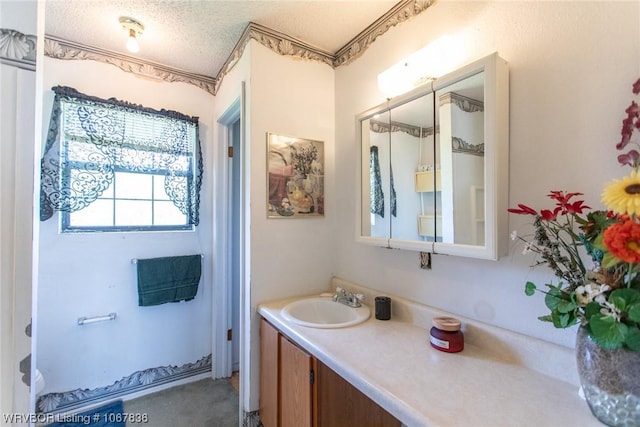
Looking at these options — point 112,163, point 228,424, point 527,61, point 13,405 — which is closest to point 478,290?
point 527,61

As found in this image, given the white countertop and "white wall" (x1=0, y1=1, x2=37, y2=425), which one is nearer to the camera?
"white wall" (x1=0, y1=1, x2=37, y2=425)

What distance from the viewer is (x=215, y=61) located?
6.56ft

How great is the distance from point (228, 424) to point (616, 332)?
1950mm

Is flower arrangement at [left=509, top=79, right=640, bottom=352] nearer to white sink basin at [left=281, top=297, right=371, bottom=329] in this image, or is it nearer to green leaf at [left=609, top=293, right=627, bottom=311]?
green leaf at [left=609, top=293, right=627, bottom=311]

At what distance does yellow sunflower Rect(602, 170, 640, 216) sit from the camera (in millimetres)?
549

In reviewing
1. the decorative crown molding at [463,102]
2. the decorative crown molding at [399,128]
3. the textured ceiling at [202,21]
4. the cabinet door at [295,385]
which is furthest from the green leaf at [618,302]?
the textured ceiling at [202,21]

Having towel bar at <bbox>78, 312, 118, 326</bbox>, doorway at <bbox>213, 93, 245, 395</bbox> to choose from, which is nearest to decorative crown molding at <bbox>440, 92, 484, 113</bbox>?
doorway at <bbox>213, 93, 245, 395</bbox>

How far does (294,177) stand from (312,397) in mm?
1134

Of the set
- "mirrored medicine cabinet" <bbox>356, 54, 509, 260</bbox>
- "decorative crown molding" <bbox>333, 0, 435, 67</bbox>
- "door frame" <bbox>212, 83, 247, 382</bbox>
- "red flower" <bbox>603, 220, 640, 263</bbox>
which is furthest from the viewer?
"door frame" <bbox>212, 83, 247, 382</bbox>

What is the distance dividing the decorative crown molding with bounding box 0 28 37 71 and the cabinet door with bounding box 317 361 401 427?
1.22 m

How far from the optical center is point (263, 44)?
159 cm

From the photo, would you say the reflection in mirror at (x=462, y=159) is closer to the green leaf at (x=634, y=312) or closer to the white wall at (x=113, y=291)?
the green leaf at (x=634, y=312)

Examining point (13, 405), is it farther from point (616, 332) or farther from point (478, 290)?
point (478, 290)

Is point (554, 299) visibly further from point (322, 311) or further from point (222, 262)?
point (222, 262)
